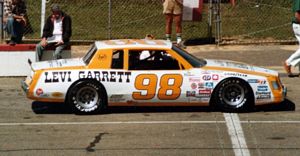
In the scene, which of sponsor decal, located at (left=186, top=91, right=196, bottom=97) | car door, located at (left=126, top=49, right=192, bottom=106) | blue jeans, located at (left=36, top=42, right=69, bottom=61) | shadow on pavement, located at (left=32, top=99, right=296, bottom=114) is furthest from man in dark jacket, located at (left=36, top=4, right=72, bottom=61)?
sponsor decal, located at (left=186, top=91, right=196, bottom=97)

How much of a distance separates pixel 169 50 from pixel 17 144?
3371 mm

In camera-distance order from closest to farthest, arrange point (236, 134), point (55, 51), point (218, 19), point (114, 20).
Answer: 1. point (236, 134)
2. point (55, 51)
3. point (218, 19)
4. point (114, 20)

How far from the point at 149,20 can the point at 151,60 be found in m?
9.35

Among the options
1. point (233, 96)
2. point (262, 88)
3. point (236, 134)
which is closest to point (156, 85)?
point (233, 96)

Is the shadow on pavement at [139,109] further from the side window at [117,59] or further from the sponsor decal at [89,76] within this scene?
the side window at [117,59]

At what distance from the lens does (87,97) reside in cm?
1191

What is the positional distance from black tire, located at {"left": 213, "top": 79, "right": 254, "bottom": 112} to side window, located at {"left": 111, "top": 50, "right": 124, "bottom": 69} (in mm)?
1633

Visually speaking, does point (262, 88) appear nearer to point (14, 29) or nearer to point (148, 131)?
point (148, 131)

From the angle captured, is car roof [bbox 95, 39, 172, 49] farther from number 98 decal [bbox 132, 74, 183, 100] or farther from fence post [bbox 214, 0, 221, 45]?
fence post [bbox 214, 0, 221, 45]

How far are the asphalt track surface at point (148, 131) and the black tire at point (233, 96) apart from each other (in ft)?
0.47

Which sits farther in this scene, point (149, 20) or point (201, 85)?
point (149, 20)

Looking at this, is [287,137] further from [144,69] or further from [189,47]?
[189,47]

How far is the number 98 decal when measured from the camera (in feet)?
38.9

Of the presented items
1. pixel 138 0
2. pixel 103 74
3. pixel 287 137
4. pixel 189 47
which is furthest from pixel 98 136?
pixel 138 0
